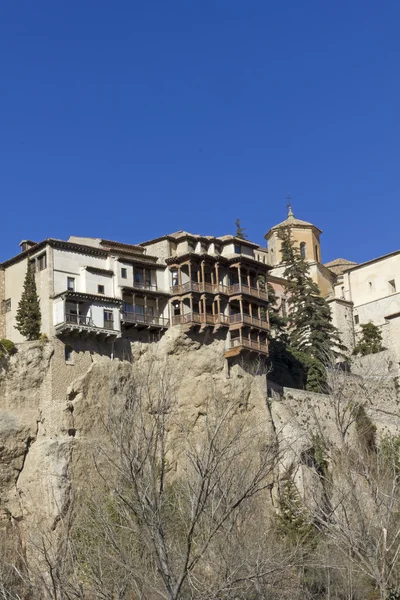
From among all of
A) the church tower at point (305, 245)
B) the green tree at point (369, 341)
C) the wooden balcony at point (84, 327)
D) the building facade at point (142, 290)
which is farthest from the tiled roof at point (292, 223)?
the wooden balcony at point (84, 327)

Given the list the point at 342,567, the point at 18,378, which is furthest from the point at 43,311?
the point at 342,567

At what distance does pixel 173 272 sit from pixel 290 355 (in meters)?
12.0

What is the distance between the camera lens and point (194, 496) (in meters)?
24.7

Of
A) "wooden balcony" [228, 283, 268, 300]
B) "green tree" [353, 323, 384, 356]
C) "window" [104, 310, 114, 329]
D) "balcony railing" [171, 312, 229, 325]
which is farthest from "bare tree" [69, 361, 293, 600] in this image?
"green tree" [353, 323, 384, 356]

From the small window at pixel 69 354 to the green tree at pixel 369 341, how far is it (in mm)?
29261

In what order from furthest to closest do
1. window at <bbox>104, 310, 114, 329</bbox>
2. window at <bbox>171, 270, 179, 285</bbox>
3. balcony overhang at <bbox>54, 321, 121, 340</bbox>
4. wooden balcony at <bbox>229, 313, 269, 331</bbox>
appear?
window at <bbox>171, 270, 179, 285</bbox> → wooden balcony at <bbox>229, 313, 269, 331</bbox> → window at <bbox>104, 310, 114, 329</bbox> → balcony overhang at <bbox>54, 321, 121, 340</bbox>

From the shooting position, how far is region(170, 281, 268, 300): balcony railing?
5472 cm

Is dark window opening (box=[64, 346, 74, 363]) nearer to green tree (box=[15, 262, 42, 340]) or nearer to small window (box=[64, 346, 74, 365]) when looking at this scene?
small window (box=[64, 346, 74, 365])

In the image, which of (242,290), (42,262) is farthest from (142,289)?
(242,290)

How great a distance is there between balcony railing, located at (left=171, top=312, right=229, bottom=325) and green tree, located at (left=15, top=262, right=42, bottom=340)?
7920 mm

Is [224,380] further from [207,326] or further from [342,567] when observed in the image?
[342,567]

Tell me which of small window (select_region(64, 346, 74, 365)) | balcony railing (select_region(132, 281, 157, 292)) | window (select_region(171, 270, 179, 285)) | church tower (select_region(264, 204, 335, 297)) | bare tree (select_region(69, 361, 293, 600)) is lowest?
bare tree (select_region(69, 361, 293, 600))

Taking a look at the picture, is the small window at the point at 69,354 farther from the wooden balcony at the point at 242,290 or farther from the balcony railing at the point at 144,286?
the wooden balcony at the point at 242,290

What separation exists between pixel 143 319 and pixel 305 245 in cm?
3948
